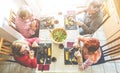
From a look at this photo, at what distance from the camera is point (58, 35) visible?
6.98ft

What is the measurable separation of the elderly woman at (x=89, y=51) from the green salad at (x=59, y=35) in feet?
0.64

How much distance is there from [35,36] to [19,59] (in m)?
0.41

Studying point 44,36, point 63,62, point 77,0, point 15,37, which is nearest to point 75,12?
point 77,0

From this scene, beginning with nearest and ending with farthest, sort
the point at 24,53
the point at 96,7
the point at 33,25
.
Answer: the point at 24,53, the point at 96,7, the point at 33,25

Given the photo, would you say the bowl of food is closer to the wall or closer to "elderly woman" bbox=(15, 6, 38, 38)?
"elderly woman" bbox=(15, 6, 38, 38)

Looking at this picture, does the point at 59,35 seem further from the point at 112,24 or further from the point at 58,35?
the point at 112,24

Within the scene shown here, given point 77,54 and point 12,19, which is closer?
point 77,54

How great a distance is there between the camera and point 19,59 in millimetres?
2066

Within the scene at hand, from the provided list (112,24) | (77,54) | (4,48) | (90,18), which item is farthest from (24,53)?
(112,24)

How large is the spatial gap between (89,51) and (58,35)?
48cm

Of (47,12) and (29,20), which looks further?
(47,12)

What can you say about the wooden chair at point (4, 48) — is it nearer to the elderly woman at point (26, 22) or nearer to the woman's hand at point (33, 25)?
the elderly woman at point (26, 22)

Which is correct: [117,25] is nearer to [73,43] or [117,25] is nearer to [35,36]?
[73,43]

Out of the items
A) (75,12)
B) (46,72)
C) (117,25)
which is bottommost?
(46,72)
